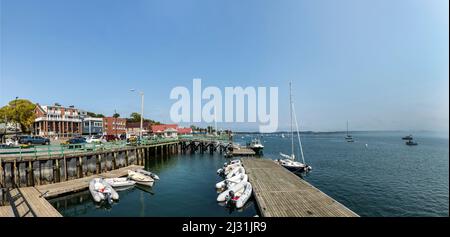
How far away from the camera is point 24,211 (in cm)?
1443

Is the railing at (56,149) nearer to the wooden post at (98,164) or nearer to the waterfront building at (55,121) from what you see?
the wooden post at (98,164)

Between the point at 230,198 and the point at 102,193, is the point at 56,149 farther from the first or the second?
the point at 230,198

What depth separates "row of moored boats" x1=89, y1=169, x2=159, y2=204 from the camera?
1969 cm

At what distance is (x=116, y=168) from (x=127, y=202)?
44.7 ft

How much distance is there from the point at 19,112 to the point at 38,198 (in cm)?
6198

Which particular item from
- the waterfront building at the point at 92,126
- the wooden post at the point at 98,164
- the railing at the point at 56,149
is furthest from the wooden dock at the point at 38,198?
the waterfront building at the point at 92,126

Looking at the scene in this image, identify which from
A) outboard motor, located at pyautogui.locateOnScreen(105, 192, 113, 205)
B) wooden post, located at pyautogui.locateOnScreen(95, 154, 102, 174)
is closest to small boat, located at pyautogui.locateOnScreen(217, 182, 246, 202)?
outboard motor, located at pyautogui.locateOnScreen(105, 192, 113, 205)

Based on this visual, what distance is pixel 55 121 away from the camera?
71.9 m

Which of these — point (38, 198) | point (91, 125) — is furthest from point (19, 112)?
point (38, 198)

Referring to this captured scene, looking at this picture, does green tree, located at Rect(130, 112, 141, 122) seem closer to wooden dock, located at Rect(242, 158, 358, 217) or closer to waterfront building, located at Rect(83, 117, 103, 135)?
waterfront building, located at Rect(83, 117, 103, 135)

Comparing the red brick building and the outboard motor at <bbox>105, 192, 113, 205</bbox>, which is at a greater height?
the red brick building

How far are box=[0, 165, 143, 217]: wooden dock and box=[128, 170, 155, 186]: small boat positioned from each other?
4.55 metres
